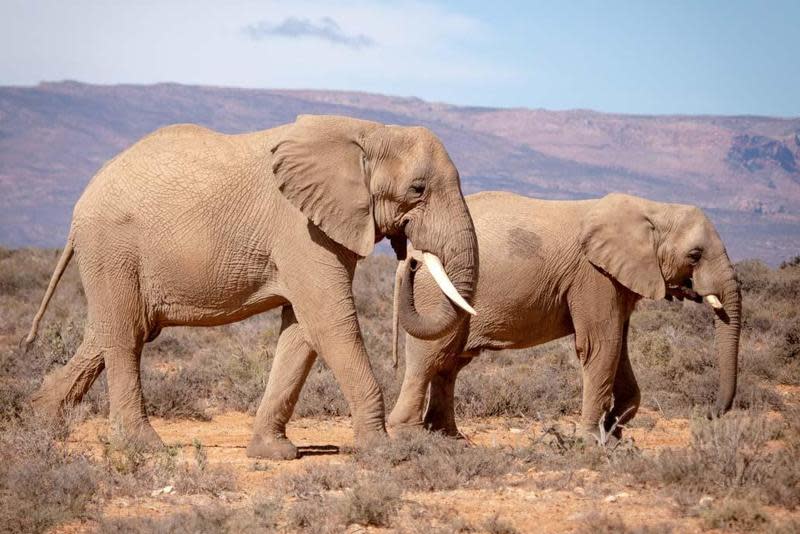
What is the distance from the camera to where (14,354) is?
13953 millimetres

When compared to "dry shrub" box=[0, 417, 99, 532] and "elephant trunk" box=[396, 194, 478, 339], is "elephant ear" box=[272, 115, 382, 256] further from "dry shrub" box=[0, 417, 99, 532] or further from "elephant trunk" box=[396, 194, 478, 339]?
"dry shrub" box=[0, 417, 99, 532]

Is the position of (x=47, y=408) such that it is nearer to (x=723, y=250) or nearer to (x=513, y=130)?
(x=723, y=250)

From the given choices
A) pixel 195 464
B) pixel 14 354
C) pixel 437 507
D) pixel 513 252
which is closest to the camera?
pixel 437 507

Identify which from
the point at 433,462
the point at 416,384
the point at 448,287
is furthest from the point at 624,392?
the point at 433,462

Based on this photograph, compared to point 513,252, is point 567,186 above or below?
below

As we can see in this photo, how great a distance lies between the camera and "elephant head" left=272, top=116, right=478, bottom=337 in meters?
8.59

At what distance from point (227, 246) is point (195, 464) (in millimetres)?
1623

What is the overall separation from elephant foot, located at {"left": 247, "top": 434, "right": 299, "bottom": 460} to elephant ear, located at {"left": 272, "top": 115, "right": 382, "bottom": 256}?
1.73 metres

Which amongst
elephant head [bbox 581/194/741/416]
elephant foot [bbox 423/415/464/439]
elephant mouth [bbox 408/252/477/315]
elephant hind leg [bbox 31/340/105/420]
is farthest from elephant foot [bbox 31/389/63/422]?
elephant head [bbox 581/194/741/416]

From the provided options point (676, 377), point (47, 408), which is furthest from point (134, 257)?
point (676, 377)

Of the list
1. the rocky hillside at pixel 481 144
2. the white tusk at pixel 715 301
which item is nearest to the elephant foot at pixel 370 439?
the white tusk at pixel 715 301

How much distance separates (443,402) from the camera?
10562 millimetres

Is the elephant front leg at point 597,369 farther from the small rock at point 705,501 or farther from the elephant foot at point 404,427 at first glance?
the small rock at point 705,501

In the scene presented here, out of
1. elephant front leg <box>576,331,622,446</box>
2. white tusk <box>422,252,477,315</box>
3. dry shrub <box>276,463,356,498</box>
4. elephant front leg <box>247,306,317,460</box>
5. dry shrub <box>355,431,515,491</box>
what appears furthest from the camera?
elephant front leg <box>576,331,622,446</box>
